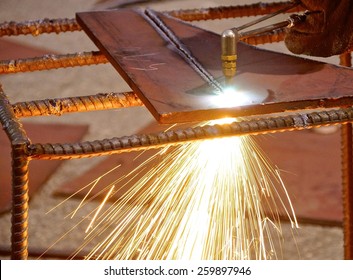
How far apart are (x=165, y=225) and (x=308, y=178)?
1443 mm

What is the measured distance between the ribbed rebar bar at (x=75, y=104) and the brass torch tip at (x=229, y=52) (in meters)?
0.17

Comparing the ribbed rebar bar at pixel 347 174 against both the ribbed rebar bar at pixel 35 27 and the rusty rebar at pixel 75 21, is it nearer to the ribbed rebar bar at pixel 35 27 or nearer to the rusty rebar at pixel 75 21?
the rusty rebar at pixel 75 21

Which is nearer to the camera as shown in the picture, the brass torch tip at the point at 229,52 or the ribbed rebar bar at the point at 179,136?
the ribbed rebar bar at the point at 179,136


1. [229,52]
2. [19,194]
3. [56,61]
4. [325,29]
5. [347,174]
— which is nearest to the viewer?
[19,194]

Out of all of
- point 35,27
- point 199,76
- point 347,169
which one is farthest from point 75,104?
point 347,169

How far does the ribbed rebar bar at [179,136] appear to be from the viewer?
97 cm

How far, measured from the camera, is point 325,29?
1.32 m

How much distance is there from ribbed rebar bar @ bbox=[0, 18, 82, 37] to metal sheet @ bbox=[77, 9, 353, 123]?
10 centimetres

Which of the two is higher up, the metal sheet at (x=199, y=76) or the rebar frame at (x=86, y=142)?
the metal sheet at (x=199, y=76)

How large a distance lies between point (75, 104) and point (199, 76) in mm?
211

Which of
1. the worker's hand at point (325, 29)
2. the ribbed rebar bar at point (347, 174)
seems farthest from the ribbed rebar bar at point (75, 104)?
the ribbed rebar bar at point (347, 174)

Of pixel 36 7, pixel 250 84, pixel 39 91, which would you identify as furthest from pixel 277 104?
pixel 36 7

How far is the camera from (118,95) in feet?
4.12

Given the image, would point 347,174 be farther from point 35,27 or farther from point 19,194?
point 19,194
